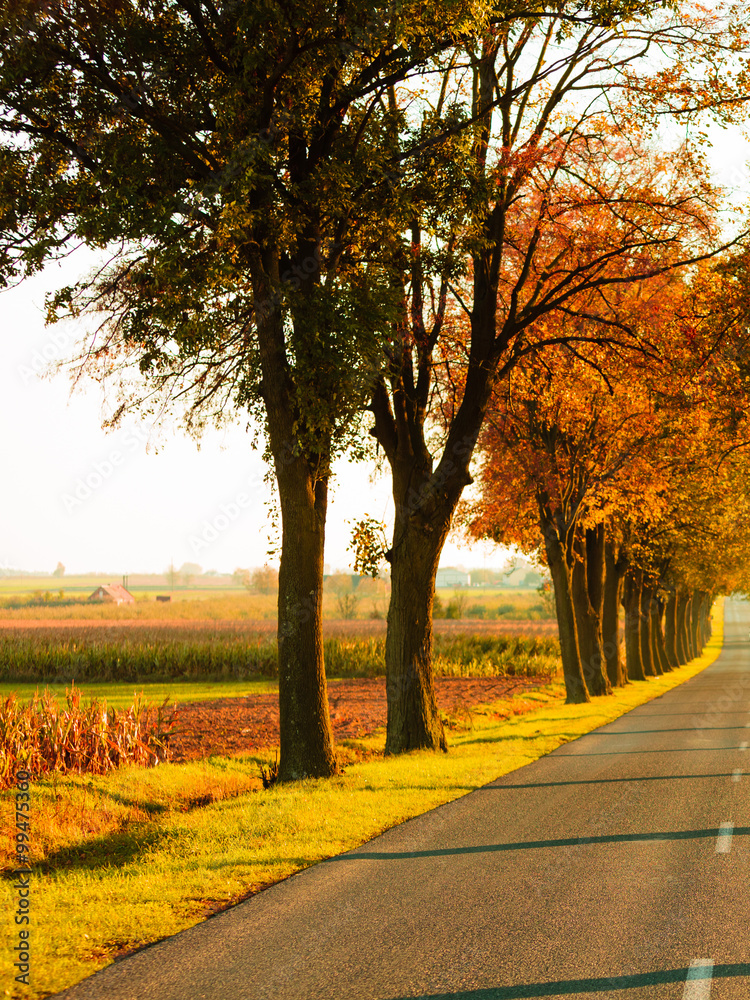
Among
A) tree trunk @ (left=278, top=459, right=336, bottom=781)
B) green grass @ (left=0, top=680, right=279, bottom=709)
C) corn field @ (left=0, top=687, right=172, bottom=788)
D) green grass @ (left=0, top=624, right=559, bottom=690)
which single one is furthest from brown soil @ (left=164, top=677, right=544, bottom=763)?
green grass @ (left=0, top=624, right=559, bottom=690)

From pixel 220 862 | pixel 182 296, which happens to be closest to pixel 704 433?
pixel 182 296

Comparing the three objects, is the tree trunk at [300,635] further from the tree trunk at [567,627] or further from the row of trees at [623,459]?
the tree trunk at [567,627]

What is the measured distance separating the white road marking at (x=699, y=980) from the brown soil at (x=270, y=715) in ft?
37.0

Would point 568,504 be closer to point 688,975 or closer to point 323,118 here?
point 323,118

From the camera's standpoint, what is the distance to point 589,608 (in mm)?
30734

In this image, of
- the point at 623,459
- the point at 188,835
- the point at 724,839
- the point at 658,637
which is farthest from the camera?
the point at 658,637

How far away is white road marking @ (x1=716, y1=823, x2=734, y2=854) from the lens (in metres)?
9.04

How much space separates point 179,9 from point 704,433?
1635cm

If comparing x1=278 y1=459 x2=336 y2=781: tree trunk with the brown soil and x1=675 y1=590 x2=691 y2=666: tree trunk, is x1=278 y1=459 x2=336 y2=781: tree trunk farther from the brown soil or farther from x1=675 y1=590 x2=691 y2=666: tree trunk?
x1=675 y1=590 x2=691 y2=666: tree trunk

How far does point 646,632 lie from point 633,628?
4157 millimetres

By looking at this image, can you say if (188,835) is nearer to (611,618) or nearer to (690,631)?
(611,618)

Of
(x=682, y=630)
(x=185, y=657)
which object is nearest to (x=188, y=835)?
(x=185, y=657)

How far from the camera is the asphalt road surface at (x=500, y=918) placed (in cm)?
547

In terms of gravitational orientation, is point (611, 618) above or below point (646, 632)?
above
